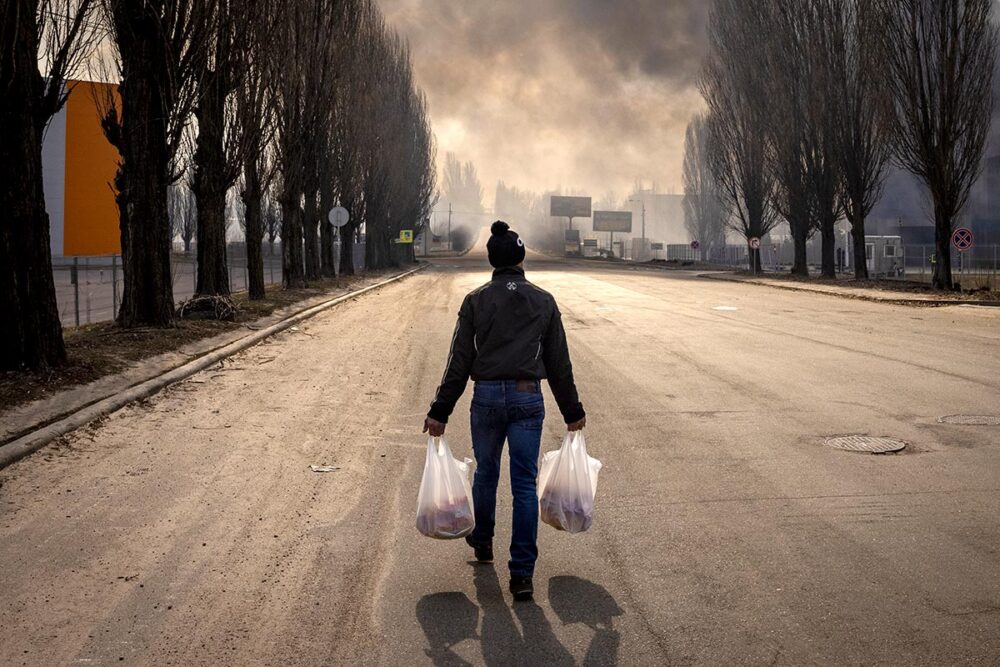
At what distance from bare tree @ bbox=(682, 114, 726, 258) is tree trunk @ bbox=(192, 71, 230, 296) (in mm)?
71718

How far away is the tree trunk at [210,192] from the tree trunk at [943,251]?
21.4 meters

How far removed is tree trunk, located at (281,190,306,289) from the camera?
1293 inches

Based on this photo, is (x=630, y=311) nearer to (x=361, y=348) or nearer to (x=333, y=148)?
(x=361, y=348)

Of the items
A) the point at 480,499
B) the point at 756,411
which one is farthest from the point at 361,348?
the point at 480,499

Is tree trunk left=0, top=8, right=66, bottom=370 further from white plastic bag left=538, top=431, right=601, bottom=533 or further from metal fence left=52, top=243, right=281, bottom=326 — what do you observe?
A: white plastic bag left=538, top=431, right=601, bottom=533

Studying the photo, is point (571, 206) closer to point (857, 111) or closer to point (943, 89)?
point (857, 111)

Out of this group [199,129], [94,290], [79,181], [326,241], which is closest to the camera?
[199,129]

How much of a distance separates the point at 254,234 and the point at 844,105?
24.4 meters

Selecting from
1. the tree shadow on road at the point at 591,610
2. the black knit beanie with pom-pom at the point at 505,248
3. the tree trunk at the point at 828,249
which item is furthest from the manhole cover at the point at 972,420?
the tree trunk at the point at 828,249

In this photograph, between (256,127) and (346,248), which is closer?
(256,127)

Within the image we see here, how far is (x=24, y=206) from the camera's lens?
38.0ft

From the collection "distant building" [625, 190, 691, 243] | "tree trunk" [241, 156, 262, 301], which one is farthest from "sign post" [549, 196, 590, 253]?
"tree trunk" [241, 156, 262, 301]

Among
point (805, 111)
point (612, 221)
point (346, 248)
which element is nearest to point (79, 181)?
point (346, 248)

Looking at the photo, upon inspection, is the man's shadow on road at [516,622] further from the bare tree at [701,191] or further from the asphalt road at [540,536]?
the bare tree at [701,191]
